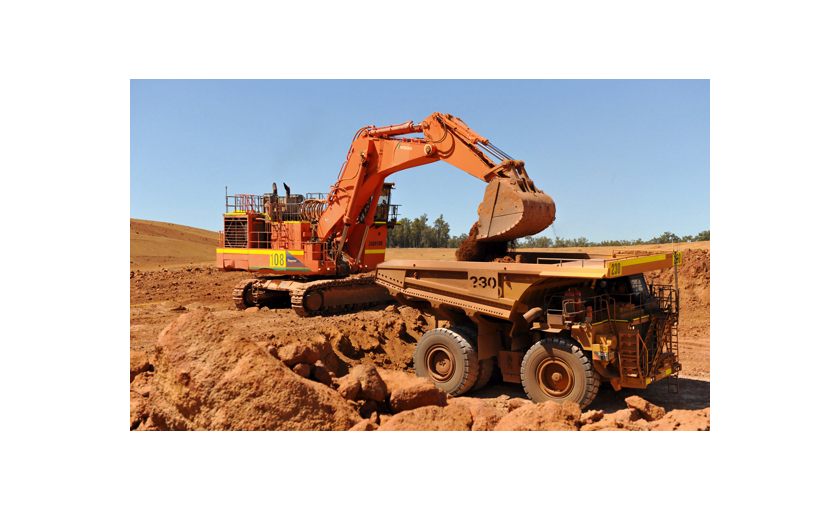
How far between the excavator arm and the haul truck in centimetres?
74

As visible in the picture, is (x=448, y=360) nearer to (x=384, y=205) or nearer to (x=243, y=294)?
(x=384, y=205)

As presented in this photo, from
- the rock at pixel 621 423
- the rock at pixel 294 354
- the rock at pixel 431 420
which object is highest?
the rock at pixel 294 354

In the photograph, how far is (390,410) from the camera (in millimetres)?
6582

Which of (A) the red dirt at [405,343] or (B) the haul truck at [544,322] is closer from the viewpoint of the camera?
(A) the red dirt at [405,343]

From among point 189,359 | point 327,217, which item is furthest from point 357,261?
point 189,359

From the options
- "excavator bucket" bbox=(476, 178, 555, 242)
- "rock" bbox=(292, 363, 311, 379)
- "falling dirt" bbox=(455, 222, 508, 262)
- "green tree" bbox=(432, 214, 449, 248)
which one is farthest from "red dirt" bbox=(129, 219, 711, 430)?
"green tree" bbox=(432, 214, 449, 248)

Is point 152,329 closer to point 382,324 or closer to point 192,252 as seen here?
point 382,324

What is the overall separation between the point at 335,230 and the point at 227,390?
30.9 feet

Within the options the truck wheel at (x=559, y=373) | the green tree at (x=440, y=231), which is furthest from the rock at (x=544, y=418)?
the green tree at (x=440, y=231)

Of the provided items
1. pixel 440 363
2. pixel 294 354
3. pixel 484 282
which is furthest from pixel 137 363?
pixel 484 282

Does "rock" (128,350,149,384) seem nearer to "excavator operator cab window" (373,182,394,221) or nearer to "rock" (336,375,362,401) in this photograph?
"rock" (336,375,362,401)

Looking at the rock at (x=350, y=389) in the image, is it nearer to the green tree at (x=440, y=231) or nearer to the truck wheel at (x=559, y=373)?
the truck wheel at (x=559, y=373)

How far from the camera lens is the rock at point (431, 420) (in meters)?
5.82

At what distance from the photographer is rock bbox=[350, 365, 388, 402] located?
21.3 feet
